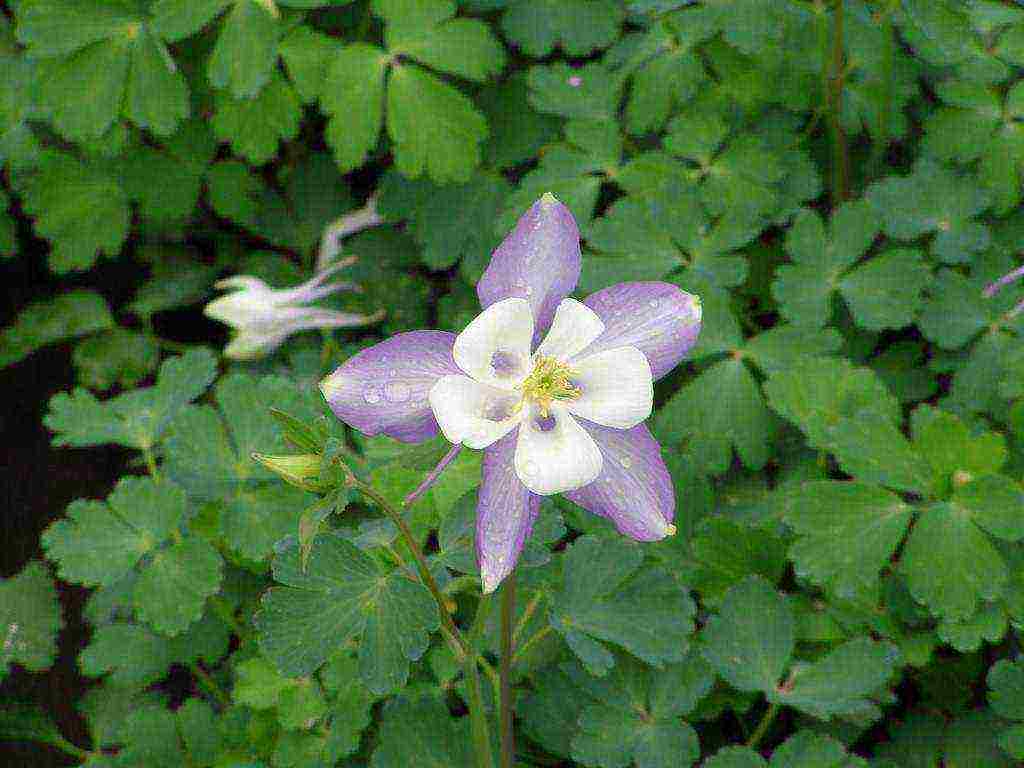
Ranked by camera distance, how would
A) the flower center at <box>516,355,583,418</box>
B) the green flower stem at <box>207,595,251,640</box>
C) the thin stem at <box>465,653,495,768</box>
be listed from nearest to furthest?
1. the flower center at <box>516,355,583,418</box>
2. the thin stem at <box>465,653,495,768</box>
3. the green flower stem at <box>207,595,251,640</box>

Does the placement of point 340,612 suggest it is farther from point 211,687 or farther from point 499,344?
point 211,687

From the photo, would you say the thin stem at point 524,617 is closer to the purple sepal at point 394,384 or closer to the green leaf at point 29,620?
the purple sepal at point 394,384

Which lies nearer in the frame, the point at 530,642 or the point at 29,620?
the point at 530,642

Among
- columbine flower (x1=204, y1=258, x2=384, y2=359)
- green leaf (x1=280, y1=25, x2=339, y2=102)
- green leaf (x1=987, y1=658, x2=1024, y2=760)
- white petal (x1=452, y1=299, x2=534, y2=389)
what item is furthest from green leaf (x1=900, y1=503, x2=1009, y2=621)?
green leaf (x1=280, y1=25, x2=339, y2=102)

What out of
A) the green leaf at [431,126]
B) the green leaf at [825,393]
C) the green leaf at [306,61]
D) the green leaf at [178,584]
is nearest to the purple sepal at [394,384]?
the green leaf at [178,584]

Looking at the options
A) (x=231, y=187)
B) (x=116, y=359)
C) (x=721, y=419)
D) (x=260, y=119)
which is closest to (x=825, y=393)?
(x=721, y=419)

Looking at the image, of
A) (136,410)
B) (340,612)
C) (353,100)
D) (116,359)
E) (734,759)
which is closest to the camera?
(340,612)

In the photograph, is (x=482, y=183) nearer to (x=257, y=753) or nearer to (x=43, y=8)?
(x=43, y=8)

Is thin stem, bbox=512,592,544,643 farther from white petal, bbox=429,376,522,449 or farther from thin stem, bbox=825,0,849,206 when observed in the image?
thin stem, bbox=825,0,849,206
